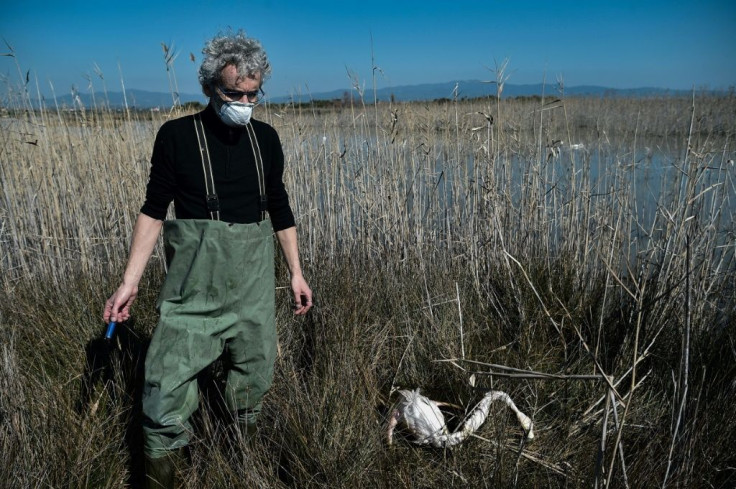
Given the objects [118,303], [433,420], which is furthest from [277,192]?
[433,420]

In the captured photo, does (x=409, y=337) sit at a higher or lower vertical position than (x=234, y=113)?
lower

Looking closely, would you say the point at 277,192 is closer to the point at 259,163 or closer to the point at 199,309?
the point at 259,163

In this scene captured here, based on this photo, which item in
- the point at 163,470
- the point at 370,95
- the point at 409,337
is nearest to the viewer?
the point at 163,470

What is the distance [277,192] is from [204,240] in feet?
1.17

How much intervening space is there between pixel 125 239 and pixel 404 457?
2.60 m

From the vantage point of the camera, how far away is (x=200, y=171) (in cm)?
166

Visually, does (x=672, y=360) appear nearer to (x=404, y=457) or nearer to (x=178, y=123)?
(x=404, y=457)

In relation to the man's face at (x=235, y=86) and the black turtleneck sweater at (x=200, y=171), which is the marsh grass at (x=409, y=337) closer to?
the black turtleneck sweater at (x=200, y=171)

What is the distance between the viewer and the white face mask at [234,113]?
1.63m

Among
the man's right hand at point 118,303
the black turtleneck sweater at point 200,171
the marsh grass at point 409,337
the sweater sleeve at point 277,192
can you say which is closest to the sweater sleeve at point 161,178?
the black turtleneck sweater at point 200,171

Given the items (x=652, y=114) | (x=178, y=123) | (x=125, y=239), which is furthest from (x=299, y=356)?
(x=652, y=114)

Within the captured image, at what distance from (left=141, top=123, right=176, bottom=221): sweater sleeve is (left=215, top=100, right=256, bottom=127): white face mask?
0.57 ft

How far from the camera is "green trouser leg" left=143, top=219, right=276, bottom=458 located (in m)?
1.69

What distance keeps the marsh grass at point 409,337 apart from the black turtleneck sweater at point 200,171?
0.67 m
